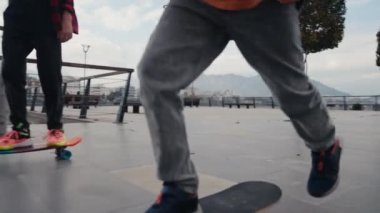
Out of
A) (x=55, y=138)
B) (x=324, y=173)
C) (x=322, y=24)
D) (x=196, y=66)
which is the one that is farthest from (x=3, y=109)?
(x=322, y=24)

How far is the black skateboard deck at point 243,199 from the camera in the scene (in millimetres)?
1150

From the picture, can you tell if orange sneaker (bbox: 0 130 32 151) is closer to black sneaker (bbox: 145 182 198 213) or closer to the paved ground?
the paved ground

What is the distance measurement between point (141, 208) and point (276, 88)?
70 centimetres

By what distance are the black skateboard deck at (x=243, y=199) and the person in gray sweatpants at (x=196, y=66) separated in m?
0.15

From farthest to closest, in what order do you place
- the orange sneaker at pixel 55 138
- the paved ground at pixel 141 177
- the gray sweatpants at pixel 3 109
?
the gray sweatpants at pixel 3 109 → the orange sneaker at pixel 55 138 → the paved ground at pixel 141 177

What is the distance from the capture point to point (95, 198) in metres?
1.41

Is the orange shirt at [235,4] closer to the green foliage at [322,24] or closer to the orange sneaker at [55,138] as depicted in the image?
the orange sneaker at [55,138]

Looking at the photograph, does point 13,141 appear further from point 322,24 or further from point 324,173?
point 322,24

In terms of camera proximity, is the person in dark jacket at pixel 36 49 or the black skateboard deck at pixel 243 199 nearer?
the black skateboard deck at pixel 243 199

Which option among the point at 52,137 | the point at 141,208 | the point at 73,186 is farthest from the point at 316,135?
the point at 52,137

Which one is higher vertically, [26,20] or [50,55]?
[26,20]

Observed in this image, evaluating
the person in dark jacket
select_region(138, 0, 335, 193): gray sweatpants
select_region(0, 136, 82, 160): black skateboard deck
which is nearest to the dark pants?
the person in dark jacket

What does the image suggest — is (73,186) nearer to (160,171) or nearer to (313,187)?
(160,171)

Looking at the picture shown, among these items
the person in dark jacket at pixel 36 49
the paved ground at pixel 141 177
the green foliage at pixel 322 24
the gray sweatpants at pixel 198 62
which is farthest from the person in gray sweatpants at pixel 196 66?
the green foliage at pixel 322 24
